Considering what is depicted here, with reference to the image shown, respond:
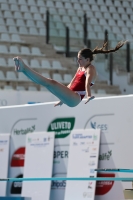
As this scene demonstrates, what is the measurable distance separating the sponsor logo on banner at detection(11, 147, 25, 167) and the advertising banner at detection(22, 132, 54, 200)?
183mm

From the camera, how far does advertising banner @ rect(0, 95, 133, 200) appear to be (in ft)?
28.1

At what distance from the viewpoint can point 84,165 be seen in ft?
29.4

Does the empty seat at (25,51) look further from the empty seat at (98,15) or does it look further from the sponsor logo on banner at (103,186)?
the sponsor logo on banner at (103,186)

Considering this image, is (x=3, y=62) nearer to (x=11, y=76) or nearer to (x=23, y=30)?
(x=11, y=76)

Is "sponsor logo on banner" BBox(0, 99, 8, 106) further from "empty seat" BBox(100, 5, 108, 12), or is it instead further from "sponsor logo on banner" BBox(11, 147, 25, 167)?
"empty seat" BBox(100, 5, 108, 12)

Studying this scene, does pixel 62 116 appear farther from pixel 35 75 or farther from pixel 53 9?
pixel 53 9

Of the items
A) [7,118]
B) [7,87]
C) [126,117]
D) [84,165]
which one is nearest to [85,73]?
[126,117]

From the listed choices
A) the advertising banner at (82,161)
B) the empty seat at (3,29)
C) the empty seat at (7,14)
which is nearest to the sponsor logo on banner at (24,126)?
the advertising banner at (82,161)

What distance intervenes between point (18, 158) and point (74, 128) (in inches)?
55.4

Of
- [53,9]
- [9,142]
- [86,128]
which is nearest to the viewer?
[86,128]

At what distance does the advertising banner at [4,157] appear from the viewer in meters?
10.1

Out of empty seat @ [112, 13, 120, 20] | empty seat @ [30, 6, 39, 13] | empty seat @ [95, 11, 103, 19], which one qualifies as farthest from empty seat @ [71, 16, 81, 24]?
empty seat @ [112, 13, 120, 20]

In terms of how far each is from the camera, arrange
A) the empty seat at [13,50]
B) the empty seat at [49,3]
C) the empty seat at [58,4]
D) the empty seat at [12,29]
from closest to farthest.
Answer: the empty seat at [13,50] → the empty seat at [12,29] → the empty seat at [49,3] → the empty seat at [58,4]

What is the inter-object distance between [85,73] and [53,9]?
40.5 feet
